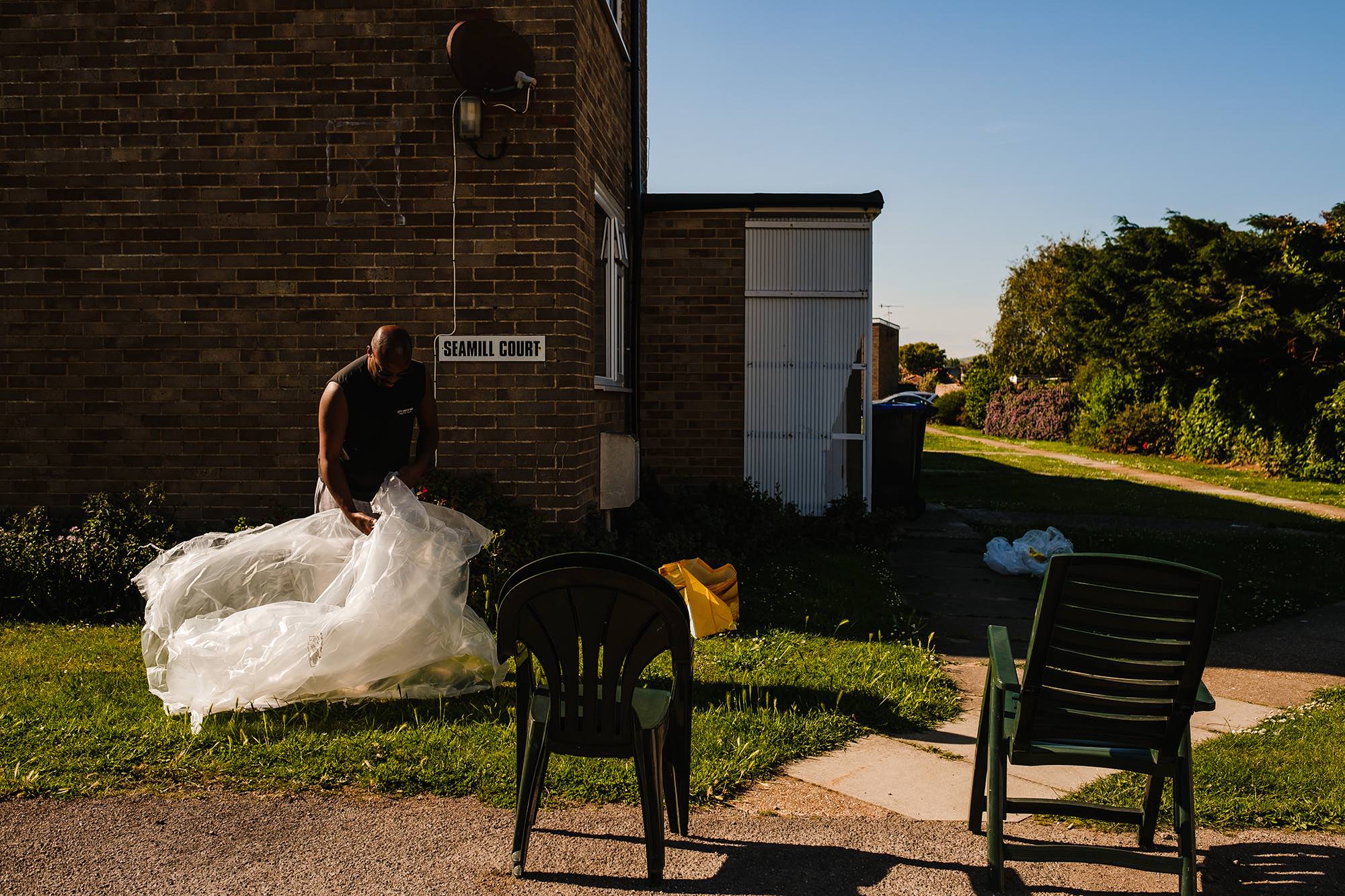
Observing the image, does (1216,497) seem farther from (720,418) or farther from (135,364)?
(135,364)

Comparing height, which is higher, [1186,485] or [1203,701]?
[1203,701]

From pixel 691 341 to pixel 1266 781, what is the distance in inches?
278

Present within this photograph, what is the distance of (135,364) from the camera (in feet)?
25.2

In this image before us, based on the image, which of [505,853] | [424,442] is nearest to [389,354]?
[424,442]

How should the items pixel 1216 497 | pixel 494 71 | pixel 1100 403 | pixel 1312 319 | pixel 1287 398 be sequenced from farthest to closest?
pixel 1100 403 → pixel 1287 398 → pixel 1312 319 → pixel 1216 497 → pixel 494 71

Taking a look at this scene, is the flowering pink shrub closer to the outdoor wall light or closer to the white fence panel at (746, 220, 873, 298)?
the white fence panel at (746, 220, 873, 298)

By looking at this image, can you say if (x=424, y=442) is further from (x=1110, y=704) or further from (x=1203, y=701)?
(x=1203, y=701)

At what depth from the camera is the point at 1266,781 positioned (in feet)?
Result: 14.2

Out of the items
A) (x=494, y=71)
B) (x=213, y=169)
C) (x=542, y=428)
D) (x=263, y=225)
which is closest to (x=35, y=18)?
(x=213, y=169)

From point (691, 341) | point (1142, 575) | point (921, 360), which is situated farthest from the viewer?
point (921, 360)

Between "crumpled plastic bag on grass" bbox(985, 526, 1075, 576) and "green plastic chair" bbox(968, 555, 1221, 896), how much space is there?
562 centimetres

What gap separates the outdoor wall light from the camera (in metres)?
7.27

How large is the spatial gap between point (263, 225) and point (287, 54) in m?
1.18

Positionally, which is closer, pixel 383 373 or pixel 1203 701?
pixel 1203 701
